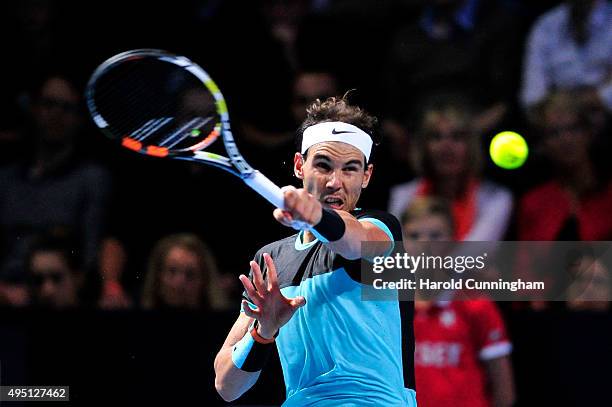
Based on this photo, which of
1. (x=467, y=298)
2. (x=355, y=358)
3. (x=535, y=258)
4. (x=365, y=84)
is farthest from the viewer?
(x=365, y=84)

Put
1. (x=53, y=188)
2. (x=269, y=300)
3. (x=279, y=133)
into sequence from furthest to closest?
(x=279, y=133)
(x=53, y=188)
(x=269, y=300)

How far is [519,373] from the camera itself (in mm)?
5941

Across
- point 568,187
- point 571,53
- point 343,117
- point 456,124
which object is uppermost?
point 571,53

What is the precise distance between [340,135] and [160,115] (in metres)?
0.95

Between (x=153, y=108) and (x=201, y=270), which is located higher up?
(x=153, y=108)

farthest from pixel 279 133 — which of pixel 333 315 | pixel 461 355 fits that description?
pixel 333 315

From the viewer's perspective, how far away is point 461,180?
6508 millimetres

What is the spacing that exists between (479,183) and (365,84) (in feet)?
4.18

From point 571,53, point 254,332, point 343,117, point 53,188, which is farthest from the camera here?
point 571,53

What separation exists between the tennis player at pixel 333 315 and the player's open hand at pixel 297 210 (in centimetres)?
23

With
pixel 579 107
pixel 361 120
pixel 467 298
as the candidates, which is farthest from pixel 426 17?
pixel 361 120

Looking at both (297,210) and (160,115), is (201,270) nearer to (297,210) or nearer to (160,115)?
(160,115)

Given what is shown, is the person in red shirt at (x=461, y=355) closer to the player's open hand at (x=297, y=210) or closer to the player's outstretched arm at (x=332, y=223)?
the player's outstretched arm at (x=332, y=223)

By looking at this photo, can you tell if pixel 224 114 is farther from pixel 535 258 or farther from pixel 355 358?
pixel 535 258
